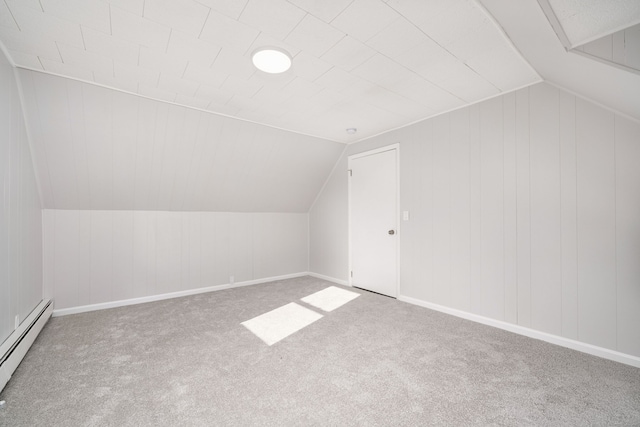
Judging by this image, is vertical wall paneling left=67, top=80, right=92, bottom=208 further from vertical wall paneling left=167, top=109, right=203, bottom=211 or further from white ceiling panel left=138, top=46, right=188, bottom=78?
white ceiling panel left=138, top=46, right=188, bottom=78

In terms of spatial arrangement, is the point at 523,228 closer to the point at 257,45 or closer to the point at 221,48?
the point at 257,45

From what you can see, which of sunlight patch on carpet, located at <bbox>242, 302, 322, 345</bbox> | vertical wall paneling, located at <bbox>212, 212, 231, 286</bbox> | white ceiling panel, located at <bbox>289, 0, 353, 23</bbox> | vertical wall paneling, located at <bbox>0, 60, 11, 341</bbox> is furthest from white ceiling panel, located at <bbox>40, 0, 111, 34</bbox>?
vertical wall paneling, located at <bbox>212, 212, 231, 286</bbox>

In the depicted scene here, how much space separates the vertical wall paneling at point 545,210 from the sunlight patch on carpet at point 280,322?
6.91 feet

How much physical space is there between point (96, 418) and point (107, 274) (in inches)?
92.6

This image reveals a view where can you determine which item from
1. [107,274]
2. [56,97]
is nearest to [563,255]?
[56,97]

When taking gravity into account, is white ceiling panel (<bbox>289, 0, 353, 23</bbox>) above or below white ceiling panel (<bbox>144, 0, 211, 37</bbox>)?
below

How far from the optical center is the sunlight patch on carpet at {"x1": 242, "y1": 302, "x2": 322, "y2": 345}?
2.57m

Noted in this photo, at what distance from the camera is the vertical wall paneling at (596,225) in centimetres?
215

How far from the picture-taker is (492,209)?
2795 mm

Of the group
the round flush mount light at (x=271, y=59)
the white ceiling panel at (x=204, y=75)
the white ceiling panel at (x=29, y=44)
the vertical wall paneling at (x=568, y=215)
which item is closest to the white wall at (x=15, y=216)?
the white ceiling panel at (x=29, y=44)

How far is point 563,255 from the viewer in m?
2.37

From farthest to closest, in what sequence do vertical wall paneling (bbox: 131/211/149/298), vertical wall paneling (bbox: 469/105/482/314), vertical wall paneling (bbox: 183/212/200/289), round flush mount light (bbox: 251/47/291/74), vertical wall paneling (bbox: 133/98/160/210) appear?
1. vertical wall paneling (bbox: 183/212/200/289)
2. vertical wall paneling (bbox: 131/211/149/298)
3. vertical wall paneling (bbox: 469/105/482/314)
4. vertical wall paneling (bbox: 133/98/160/210)
5. round flush mount light (bbox: 251/47/291/74)

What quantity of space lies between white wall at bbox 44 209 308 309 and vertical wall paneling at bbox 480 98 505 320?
311 cm

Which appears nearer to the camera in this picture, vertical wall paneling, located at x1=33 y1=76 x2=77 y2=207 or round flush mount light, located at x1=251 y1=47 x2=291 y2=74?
round flush mount light, located at x1=251 y1=47 x2=291 y2=74
